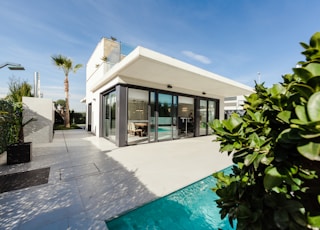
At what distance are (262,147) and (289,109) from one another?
24 centimetres

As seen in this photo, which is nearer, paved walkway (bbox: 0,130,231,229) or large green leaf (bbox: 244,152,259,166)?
large green leaf (bbox: 244,152,259,166)

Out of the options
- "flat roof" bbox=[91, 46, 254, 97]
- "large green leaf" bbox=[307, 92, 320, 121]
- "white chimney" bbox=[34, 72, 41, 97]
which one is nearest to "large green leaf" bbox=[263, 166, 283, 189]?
"large green leaf" bbox=[307, 92, 320, 121]

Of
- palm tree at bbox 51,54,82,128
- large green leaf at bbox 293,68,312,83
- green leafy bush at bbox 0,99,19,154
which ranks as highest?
palm tree at bbox 51,54,82,128

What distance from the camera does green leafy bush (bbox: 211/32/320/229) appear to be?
0.61m

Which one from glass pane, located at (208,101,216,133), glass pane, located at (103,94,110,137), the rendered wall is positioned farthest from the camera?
glass pane, located at (208,101,216,133)

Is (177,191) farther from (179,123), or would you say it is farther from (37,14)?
(37,14)

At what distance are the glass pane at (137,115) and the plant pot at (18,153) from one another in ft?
13.3

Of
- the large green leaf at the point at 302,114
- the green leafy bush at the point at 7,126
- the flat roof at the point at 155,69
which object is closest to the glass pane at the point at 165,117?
the flat roof at the point at 155,69

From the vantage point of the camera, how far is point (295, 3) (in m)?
5.30

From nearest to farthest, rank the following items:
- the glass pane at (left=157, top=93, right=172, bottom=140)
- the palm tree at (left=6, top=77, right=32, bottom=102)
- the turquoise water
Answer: the turquoise water
the palm tree at (left=6, top=77, right=32, bottom=102)
the glass pane at (left=157, top=93, right=172, bottom=140)

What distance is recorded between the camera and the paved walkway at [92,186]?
2.45 meters

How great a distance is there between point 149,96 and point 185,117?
10.5 ft

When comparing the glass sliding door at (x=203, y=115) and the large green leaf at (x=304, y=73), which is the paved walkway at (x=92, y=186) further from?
the glass sliding door at (x=203, y=115)

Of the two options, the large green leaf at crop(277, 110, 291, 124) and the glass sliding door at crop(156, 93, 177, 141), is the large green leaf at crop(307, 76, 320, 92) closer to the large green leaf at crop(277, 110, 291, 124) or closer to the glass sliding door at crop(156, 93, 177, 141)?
the large green leaf at crop(277, 110, 291, 124)
